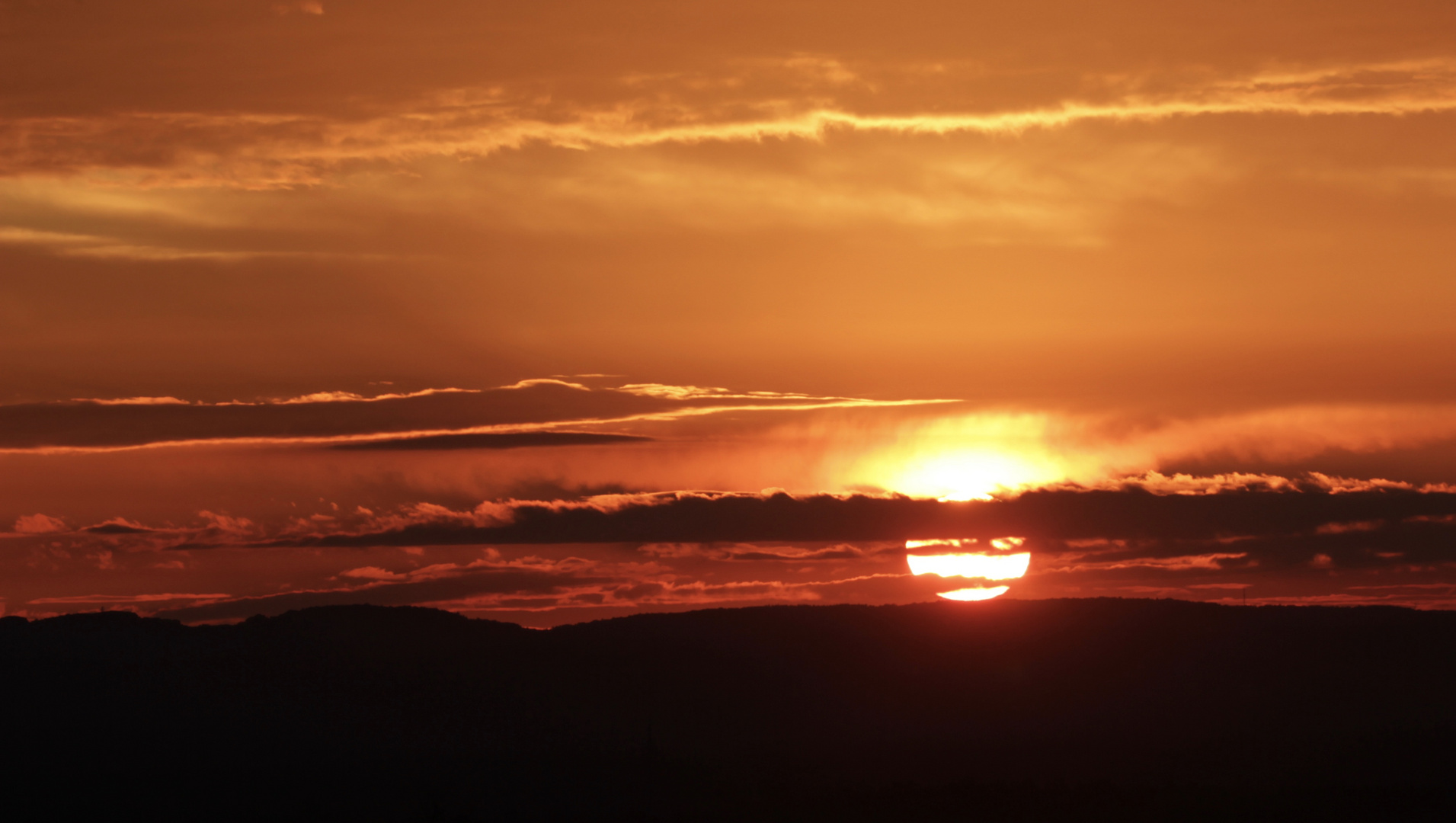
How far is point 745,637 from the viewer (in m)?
194

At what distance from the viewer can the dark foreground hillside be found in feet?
466

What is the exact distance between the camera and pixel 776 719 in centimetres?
17600

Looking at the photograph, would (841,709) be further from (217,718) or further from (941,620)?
(217,718)

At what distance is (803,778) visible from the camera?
15338 centimetres

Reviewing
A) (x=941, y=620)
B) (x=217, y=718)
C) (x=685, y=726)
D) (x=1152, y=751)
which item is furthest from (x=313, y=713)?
(x=1152, y=751)

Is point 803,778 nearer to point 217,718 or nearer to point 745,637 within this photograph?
point 745,637

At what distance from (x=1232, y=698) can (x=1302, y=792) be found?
35.9m

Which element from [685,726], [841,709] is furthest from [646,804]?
[841,709]

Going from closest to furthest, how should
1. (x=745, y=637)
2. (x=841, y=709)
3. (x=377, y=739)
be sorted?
1. (x=377, y=739)
2. (x=841, y=709)
3. (x=745, y=637)

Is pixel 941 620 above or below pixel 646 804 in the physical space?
above

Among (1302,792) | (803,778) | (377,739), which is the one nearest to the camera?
(1302,792)

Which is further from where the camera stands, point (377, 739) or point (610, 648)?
point (610, 648)

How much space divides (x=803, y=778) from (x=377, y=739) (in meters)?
52.2

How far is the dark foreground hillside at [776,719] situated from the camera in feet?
466
